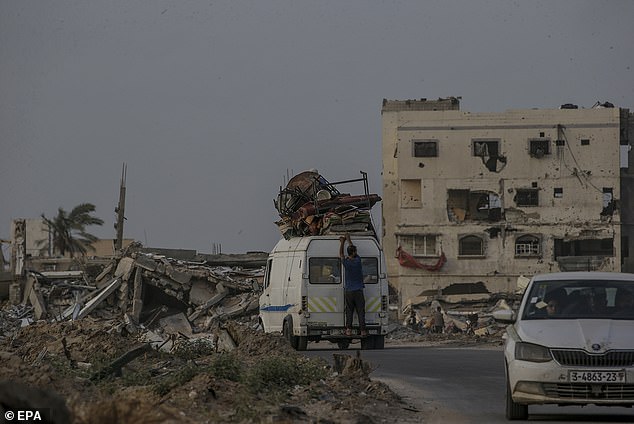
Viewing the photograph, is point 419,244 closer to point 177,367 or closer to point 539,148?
point 539,148

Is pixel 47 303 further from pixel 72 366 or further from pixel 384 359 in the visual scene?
pixel 72 366

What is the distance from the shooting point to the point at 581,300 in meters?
12.6

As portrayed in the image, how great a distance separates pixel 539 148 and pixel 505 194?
3.82 meters

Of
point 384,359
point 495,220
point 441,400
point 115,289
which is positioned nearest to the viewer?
point 441,400

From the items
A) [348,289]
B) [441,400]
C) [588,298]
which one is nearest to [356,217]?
[348,289]

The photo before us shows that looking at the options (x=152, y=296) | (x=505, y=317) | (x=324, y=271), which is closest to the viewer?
(x=505, y=317)

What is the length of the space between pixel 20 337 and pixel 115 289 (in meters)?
16.6

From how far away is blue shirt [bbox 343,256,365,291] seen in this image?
24.6 metres

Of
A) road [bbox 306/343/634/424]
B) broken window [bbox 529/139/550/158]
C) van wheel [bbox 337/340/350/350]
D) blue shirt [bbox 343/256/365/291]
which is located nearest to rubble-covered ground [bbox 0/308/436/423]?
road [bbox 306/343/634/424]

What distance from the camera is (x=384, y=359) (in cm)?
2355

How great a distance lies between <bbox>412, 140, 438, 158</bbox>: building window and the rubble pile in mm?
49736

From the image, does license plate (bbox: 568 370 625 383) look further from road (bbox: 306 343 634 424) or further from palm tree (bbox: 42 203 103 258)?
palm tree (bbox: 42 203 103 258)

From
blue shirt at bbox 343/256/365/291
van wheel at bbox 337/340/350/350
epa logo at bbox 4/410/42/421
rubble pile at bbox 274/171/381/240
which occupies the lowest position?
van wheel at bbox 337/340/350/350

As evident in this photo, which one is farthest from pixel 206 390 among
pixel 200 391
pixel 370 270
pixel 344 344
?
pixel 344 344
